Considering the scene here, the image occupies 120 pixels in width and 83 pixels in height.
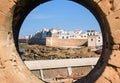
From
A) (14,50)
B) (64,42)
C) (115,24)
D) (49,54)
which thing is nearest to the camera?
(115,24)

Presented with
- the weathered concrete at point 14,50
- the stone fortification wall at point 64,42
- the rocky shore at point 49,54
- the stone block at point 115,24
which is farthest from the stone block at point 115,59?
the stone fortification wall at point 64,42

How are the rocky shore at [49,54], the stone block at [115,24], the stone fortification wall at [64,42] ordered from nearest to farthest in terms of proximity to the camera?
the stone block at [115,24] < the rocky shore at [49,54] < the stone fortification wall at [64,42]

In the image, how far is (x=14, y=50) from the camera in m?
5.02

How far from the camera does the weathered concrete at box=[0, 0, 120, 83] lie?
14.5 ft

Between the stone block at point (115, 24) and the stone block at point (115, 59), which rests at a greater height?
the stone block at point (115, 24)

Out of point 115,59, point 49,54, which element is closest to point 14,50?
point 115,59

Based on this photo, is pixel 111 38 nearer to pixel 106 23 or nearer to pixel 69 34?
pixel 106 23

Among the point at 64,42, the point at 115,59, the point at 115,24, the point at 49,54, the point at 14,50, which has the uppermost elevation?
the point at 115,24

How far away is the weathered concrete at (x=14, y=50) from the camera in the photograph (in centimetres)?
441

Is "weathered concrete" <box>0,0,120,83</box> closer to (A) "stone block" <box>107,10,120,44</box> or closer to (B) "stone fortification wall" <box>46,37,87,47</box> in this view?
(A) "stone block" <box>107,10,120,44</box>

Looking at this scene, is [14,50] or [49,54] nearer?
[14,50]

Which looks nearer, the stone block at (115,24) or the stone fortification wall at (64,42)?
the stone block at (115,24)

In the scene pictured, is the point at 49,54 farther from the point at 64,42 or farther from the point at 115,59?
the point at 115,59

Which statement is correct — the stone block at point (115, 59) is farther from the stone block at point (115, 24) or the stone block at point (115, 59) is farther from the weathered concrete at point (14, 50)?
the stone block at point (115, 24)
